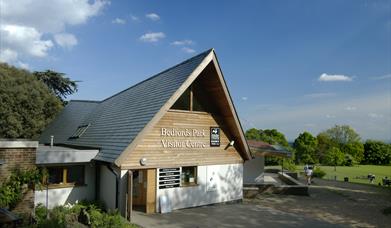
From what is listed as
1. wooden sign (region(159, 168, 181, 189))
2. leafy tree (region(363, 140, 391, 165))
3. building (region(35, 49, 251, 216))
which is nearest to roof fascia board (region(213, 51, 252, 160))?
A: building (region(35, 49, 251, 216))

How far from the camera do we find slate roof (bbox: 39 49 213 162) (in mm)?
12031

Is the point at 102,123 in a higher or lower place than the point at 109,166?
higher

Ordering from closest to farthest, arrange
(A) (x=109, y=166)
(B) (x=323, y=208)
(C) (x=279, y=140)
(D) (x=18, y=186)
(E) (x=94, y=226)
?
1. (E) (x=94, y=226)
2. (D) (x=18, y=186)
3. (A) (x=109, y=166)
4. (B) (x=323, y=208)
5. (C) (x=279, y=140)

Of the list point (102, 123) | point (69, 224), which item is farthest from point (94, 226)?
point (102, 123)

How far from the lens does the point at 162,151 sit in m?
12.8

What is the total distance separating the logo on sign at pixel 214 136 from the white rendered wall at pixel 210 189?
1067 millimetres

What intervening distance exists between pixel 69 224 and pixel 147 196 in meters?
3.06

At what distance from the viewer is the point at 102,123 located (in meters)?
15.6

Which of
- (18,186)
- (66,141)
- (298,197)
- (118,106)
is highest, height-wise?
(118,106)

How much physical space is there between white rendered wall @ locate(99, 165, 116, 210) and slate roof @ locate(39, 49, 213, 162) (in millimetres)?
718

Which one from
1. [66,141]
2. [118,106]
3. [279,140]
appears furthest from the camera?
[279,140]

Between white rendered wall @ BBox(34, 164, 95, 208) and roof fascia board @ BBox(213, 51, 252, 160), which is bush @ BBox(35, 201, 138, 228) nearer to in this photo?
white rendered wall @ BBox(34, 164, 95, 208)

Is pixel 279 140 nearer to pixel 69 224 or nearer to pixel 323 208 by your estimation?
pixel 323 208

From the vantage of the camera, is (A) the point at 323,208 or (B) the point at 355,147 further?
(B) the point at 355,147
